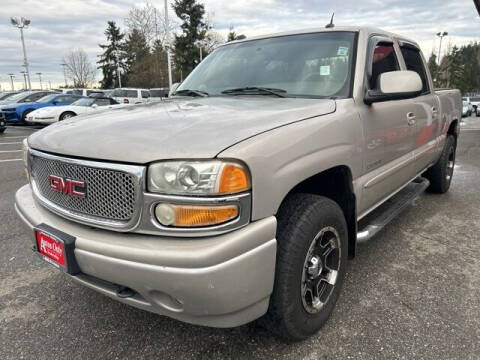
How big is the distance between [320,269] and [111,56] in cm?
6005

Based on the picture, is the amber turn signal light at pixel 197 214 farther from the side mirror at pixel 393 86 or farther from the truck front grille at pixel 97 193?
the side mirror at pixel 393 86

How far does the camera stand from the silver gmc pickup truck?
1581 millimetres

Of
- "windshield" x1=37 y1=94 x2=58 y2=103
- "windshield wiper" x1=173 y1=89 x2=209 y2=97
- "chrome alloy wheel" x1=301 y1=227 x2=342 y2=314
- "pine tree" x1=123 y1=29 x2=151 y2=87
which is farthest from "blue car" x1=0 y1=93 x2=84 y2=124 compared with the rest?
"pine tree" x1=123 y1=29 x2=151 y2=87

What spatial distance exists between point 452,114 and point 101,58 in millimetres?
60266

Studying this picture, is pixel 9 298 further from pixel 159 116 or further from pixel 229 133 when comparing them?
pixel 229 133

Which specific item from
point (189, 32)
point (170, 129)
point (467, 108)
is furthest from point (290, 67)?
point (189, 32)

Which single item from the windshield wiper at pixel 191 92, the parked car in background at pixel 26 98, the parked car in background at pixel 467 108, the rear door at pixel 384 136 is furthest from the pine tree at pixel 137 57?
the rear door at pixel 384 136

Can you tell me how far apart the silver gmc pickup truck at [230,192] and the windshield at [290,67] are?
1cm

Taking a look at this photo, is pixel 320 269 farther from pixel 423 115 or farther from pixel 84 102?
pixel 84 102

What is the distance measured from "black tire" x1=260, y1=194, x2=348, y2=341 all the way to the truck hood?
1.52 feet

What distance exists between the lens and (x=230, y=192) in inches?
62.6

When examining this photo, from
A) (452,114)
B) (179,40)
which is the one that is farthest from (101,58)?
(452,114)

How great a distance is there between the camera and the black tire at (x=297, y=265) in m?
1.83

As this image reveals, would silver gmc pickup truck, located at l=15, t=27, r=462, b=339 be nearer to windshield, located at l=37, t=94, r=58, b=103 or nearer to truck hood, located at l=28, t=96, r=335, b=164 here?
truck hood, located at l=28, t=96, r=335, b=164
